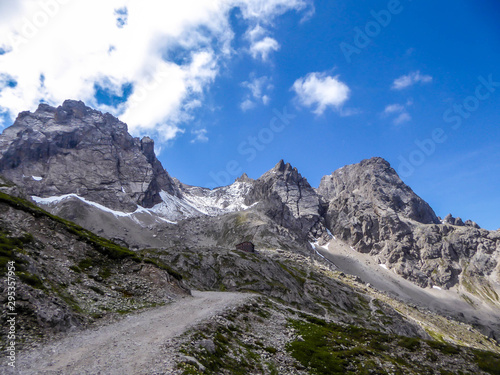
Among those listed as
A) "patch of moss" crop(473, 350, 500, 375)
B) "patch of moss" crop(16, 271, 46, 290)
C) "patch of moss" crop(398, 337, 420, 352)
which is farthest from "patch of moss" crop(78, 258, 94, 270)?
"patch of moss" crop(473, 350, 500, 375)

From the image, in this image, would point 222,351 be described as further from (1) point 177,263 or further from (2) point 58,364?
(1) point 177,263

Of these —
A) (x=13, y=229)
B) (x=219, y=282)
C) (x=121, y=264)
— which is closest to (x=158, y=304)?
(x=121, y=264)

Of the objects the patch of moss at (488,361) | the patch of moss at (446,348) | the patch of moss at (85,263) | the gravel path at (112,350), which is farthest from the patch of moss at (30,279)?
the patch of moss at (488,361)

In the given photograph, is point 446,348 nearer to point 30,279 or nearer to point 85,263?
point 30,279

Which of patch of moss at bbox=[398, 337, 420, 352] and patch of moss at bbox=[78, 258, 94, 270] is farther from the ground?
patch of moss at bbox=[78, 258, 94, 270]

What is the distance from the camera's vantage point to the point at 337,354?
35344 mm

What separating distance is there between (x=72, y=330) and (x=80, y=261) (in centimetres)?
2080

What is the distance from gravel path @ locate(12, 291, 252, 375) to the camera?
63.9ft

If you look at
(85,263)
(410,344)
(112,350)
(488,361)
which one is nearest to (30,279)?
(112,350)

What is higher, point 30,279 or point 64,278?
point 30,279

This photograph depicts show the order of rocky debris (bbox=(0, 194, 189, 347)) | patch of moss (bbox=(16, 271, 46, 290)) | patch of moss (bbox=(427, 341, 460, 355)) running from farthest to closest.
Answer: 1. patch of moss (bbox=(427, 341, 460, 355))
2. patch of moss (bbox=(16, 271, 46, 290))
3. rocky debris (bbox=(0, 194, 189, 347))

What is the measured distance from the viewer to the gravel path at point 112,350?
766 inches

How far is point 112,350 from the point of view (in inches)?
914

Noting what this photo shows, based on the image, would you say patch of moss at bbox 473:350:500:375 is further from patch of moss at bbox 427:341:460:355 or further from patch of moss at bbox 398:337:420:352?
patch of moss at bbox 398:337:420:352
